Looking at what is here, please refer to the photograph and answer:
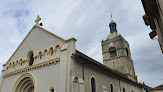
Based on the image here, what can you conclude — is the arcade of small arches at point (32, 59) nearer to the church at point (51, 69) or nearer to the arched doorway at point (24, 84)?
the church at point (51, 69)

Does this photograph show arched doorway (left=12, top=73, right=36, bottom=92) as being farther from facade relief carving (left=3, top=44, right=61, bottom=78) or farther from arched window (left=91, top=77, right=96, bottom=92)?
arched window (left=91, top=77, right=96, bottom=92)

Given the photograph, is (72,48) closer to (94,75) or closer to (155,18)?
(94,75)

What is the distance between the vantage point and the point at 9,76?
55.2 feet

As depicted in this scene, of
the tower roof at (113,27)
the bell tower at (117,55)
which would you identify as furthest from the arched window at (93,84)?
the tower roof at (113,27)

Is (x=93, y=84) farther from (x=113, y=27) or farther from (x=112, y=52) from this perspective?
(x=113, y=27)

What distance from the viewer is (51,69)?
1288 centimetres

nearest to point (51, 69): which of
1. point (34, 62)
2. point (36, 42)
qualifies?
point (34, 62)

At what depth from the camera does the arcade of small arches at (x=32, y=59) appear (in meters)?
13.7

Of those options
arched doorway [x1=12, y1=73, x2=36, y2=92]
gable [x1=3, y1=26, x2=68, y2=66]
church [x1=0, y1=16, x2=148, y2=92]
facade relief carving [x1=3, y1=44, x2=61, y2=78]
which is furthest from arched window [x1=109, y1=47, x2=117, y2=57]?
arched doorway [x1=12, y1=73, x2=36, y2=92]

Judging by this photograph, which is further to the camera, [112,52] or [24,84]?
[112,52]

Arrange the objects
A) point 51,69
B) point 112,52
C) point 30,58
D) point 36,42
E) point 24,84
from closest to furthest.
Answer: point 51,69 → point 24,84 → point 36,42 → point 30,58 → point 112,52

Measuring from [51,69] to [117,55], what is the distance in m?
21.8

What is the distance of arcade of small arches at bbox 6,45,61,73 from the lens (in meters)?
13.7

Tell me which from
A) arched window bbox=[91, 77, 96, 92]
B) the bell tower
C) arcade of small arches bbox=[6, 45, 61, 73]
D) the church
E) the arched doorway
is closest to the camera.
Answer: the church
